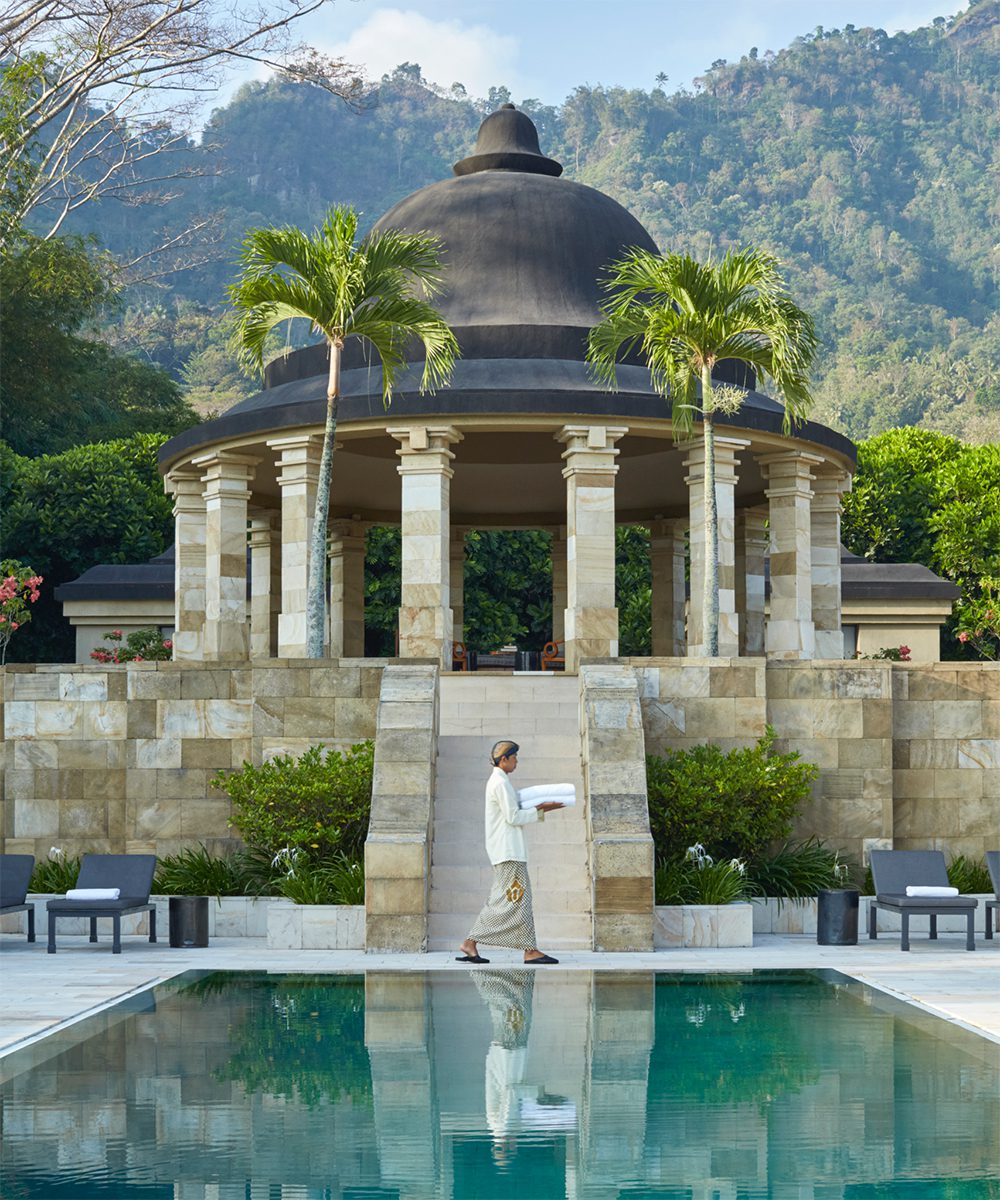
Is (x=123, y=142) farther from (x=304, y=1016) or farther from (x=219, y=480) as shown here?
(x=304, y=1016)

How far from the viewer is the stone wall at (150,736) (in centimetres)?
1928

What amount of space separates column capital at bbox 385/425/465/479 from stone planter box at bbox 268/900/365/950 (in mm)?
7539

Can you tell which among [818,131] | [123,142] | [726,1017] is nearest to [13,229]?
[123,142]

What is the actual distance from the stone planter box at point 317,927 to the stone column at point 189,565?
33.8 feet

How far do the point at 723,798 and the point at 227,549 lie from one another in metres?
9.88

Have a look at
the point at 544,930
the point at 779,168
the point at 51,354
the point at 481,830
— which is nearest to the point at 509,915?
the point at 544,930

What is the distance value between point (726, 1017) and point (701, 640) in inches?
462

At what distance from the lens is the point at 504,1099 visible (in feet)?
29.8

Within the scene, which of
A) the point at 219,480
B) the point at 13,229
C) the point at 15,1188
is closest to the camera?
the point at 15,1188

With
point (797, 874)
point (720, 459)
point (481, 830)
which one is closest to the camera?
point (481, 830)

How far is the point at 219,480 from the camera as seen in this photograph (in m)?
25.0

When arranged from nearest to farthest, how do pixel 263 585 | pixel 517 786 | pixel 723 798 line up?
pixel 723 798, pixel 517 786, pixel 263 585

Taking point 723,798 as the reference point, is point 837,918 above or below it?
below

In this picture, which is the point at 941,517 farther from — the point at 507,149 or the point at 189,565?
the point at 189,565
